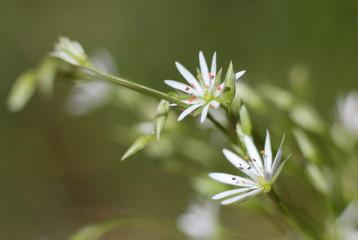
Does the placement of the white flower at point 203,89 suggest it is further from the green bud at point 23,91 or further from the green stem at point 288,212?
the green bud at point 23,91

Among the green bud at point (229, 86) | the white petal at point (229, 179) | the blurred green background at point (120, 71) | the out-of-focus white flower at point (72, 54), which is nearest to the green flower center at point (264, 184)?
the white petal at point (229, 179)

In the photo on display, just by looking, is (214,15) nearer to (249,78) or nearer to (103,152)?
(249,78)

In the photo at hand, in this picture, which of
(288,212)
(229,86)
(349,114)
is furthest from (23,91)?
(349,114)

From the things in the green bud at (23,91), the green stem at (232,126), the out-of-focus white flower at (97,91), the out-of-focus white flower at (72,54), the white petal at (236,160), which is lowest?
the white petal at (236,160)

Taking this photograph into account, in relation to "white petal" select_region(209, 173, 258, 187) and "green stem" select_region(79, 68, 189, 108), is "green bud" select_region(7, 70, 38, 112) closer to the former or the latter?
"green stem" select_region(79, 68, 189, 108)

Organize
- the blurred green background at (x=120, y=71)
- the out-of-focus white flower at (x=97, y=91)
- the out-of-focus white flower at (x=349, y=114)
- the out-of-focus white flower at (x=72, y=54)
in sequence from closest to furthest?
the out-of-focus white flower at (x=72, y=54) → the out-of-focus white flower at (x=349, y=114) → the out-of-focus white flower at (x=97, y=91) → the blurred green background at (x=120, y=71)

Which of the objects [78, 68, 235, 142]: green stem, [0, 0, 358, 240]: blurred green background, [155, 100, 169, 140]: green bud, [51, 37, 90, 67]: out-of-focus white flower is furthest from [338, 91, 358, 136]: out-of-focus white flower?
[0, 0, 358, 240]: blurred green background

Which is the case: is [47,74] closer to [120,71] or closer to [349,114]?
[349,114]
